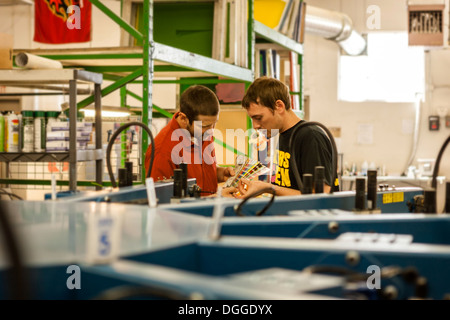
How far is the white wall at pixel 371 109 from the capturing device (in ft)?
27.0

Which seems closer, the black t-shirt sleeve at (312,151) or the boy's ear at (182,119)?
the black t-shirt sleeve at (312,151)

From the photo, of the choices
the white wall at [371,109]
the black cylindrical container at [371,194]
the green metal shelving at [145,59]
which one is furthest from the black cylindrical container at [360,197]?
the white wall at [371,109]

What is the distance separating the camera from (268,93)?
2.70m

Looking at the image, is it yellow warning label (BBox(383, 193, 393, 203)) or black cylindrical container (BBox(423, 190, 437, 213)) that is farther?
yellow warning label (BBox(383, 193, 393, 203))

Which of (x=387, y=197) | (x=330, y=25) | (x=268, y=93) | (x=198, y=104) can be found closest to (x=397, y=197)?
(x=387, y=197)

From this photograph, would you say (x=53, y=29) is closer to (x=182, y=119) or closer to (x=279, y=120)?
(x=182, y=119)

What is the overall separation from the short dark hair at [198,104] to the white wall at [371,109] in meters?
5.84

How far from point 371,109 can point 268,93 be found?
19.8ft

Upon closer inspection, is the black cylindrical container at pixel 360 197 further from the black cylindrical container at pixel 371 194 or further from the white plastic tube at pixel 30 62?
the white plastic tube at pixel 30 62

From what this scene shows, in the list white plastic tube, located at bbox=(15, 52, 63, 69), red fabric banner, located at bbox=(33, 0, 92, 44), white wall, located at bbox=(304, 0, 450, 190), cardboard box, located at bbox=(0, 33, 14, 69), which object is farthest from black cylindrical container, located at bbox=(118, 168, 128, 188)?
white wall, located at bbox=(304, 0, 450, 190)

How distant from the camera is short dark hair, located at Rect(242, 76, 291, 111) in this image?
2.69 m

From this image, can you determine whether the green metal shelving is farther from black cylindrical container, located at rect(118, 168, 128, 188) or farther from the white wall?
the white wall

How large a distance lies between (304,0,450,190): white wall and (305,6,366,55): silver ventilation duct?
2.19 feet

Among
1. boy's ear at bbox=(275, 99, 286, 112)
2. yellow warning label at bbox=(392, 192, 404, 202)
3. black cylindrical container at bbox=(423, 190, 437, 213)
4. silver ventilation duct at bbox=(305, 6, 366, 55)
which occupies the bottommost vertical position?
yellow warning label at bbox=(392, 192, 404, 202)
